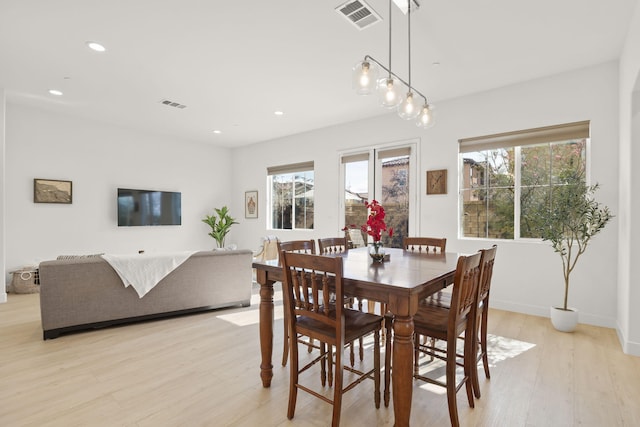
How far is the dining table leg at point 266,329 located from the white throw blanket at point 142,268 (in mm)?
1752

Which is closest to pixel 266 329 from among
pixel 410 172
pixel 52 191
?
pixel 410 172

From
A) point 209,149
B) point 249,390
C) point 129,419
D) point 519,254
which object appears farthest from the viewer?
point 209,149

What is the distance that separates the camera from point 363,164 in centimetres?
548

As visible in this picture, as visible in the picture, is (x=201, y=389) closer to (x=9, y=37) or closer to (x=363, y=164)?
(x=9, y=37)

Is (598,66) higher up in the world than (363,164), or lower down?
higher up

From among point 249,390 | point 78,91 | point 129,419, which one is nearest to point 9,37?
point 78,91

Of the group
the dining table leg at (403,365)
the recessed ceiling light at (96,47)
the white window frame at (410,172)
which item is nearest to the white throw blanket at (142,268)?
the recessed ceiling light at (96,47)

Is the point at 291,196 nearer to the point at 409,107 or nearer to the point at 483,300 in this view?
the point at 409,107

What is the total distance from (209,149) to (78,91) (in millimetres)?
3181

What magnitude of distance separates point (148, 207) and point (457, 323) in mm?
6187

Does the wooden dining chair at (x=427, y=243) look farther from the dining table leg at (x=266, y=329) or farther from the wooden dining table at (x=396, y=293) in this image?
the dining table leg at (x=266, y=329)

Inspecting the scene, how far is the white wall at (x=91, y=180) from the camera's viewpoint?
5004 mm

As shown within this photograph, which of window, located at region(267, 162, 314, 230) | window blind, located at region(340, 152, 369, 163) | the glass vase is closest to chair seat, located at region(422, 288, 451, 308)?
the glass vase

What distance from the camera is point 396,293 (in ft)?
5.16
